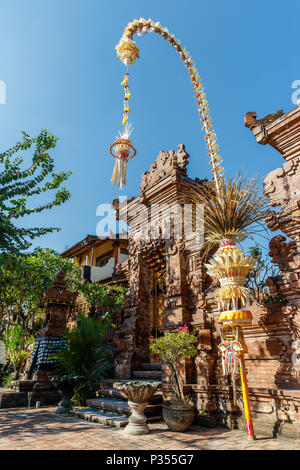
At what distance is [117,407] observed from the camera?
23.2ft

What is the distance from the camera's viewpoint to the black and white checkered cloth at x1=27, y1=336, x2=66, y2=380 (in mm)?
9758

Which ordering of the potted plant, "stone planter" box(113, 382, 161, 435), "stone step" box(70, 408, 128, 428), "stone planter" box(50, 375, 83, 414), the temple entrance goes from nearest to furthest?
"stone planter" box(113, 382, 161, 435) → the potted plant → "stone step" box(70, 408, 128, 428) → "stone planter" box(50, 375, 83, 414) → the temple entrance

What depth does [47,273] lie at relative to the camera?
14.0 m

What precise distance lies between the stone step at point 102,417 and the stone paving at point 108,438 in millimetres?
168

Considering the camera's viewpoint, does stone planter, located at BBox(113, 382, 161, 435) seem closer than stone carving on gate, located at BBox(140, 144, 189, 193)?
Yes

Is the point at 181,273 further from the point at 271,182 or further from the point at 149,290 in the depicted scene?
the point at 271,182

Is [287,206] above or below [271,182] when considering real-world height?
below

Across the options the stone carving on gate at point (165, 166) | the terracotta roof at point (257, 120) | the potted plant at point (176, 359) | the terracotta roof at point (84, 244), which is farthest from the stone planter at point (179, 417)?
the terracotta roof at point (84, 244)

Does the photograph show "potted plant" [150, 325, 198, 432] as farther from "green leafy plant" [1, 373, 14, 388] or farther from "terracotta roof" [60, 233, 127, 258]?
"terracotta roof" [60, 233, 127, 258]

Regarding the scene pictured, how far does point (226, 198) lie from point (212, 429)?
4.68m

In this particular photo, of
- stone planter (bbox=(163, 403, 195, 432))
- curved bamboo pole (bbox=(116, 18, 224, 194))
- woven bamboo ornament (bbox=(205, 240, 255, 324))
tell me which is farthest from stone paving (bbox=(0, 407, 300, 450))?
curved bamboo pole (bbox=(116, 18, 224, 194))

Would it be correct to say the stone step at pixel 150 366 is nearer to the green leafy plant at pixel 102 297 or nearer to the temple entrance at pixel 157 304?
the temple entrance at pixel 157 304

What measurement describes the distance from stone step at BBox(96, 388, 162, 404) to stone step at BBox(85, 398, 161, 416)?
0.51 ft

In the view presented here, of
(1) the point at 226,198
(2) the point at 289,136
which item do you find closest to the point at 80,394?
(1) the point at 226,198
